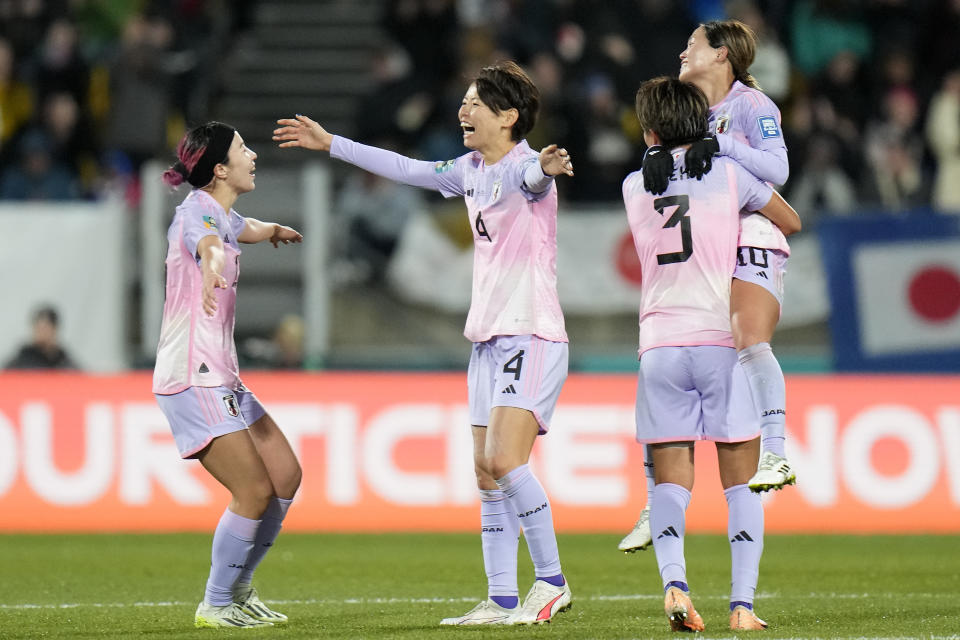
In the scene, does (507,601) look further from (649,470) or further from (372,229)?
(372,229)

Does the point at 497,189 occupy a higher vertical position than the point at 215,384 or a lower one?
higher

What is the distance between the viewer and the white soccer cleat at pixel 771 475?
6.44 metres

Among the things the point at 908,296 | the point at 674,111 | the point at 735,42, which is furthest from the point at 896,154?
the point at 674,111

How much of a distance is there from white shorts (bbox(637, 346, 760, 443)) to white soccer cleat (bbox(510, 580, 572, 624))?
84cm

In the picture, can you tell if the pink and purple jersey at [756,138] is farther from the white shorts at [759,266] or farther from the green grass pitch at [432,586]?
the green grass pitch at [432,586]

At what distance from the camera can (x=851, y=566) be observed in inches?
400

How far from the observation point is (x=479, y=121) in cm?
709

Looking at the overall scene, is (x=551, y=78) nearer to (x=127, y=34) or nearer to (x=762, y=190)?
(x=127, y=34)

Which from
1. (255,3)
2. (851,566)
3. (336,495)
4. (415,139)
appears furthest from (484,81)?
(255,3)

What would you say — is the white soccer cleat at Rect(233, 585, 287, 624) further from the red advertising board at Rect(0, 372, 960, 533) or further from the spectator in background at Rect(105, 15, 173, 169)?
the spectator in background at Rect(105, 15, 173, 169)

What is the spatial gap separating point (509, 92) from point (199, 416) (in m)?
1.89

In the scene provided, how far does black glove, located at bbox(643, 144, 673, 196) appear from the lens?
6535 mm

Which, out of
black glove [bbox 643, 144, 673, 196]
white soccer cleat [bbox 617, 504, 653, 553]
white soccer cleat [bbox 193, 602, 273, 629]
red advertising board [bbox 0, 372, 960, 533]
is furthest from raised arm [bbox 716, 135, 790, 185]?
red advertising board [bbox 0, 372, 960, 533]

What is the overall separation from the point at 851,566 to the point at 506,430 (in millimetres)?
4067
